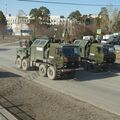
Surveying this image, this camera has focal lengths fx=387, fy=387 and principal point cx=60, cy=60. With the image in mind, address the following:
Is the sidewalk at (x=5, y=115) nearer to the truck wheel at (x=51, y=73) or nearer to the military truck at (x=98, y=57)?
the truck wheel at (x=51, y=73)

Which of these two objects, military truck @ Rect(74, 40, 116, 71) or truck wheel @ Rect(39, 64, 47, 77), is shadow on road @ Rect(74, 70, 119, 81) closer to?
military truck @ Rect(74, 40, 116, 71)

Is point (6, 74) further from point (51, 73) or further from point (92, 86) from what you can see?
point (92, 86)

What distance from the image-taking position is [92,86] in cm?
2202

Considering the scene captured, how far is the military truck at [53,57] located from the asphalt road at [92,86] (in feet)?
2.07

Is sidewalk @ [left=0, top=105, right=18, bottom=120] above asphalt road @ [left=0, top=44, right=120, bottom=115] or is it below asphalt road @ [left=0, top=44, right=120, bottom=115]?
above

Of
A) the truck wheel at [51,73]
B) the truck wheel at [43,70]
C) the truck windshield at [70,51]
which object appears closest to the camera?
the truck wheel at [51,73]

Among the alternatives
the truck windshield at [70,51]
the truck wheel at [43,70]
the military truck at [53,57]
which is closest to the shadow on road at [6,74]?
the truck wheel at [43,70]

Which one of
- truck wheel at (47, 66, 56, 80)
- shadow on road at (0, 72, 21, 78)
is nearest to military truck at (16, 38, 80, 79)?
Result: truck wheel at (47, 66, 56, 80)

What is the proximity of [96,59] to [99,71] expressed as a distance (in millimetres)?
972

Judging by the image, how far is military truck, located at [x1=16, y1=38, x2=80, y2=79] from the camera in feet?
80.2

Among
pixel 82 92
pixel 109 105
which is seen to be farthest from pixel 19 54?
pixel 109 105

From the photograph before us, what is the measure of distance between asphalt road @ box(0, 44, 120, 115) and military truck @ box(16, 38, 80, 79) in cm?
63

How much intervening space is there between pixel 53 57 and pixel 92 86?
406 centimetres

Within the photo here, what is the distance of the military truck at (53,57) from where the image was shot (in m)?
24.5
